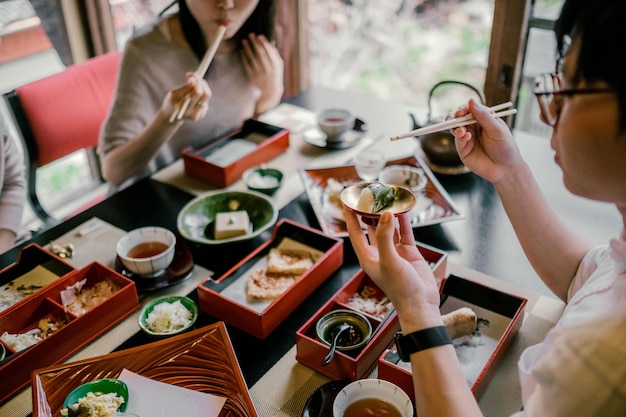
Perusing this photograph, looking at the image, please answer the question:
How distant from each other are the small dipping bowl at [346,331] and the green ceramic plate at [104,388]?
0.42 metres

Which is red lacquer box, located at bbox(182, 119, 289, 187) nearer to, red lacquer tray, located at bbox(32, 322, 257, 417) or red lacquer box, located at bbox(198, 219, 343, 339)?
red lacquer box, located at bbox(198, 219, 343, 339)

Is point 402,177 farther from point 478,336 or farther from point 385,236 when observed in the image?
point 385,236

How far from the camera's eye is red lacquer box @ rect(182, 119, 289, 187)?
198 cm

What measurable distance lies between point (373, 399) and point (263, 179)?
1070 mm

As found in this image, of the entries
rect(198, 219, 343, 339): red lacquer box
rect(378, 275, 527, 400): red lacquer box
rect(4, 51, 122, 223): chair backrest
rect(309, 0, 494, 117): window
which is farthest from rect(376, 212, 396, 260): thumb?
rect(309, 0, 494, 117): window

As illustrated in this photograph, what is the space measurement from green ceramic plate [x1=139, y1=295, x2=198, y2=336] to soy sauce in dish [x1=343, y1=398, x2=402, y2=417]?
1.50 ft

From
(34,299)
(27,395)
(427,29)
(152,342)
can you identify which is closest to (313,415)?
(152,342)

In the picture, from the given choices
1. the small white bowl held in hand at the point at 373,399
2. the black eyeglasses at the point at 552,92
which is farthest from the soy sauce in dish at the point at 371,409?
the black eyeglasses at the point at 552,92

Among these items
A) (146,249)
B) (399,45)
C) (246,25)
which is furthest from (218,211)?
(399,45)

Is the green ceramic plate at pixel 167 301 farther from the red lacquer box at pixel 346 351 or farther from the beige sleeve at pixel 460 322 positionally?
the beige sleeve at pixel 460 322

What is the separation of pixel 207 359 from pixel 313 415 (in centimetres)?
27

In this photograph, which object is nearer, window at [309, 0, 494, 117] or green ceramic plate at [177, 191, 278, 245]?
green ceramic plate at [177, 191, 278, 245]

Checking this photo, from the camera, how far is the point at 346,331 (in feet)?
4.17

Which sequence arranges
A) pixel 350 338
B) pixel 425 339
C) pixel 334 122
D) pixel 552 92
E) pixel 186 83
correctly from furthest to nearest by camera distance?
1. pixel 334 122
2. pixel 186 83
3. pixel 350 338
4. pixel 425 339
5. pixel 552 92
